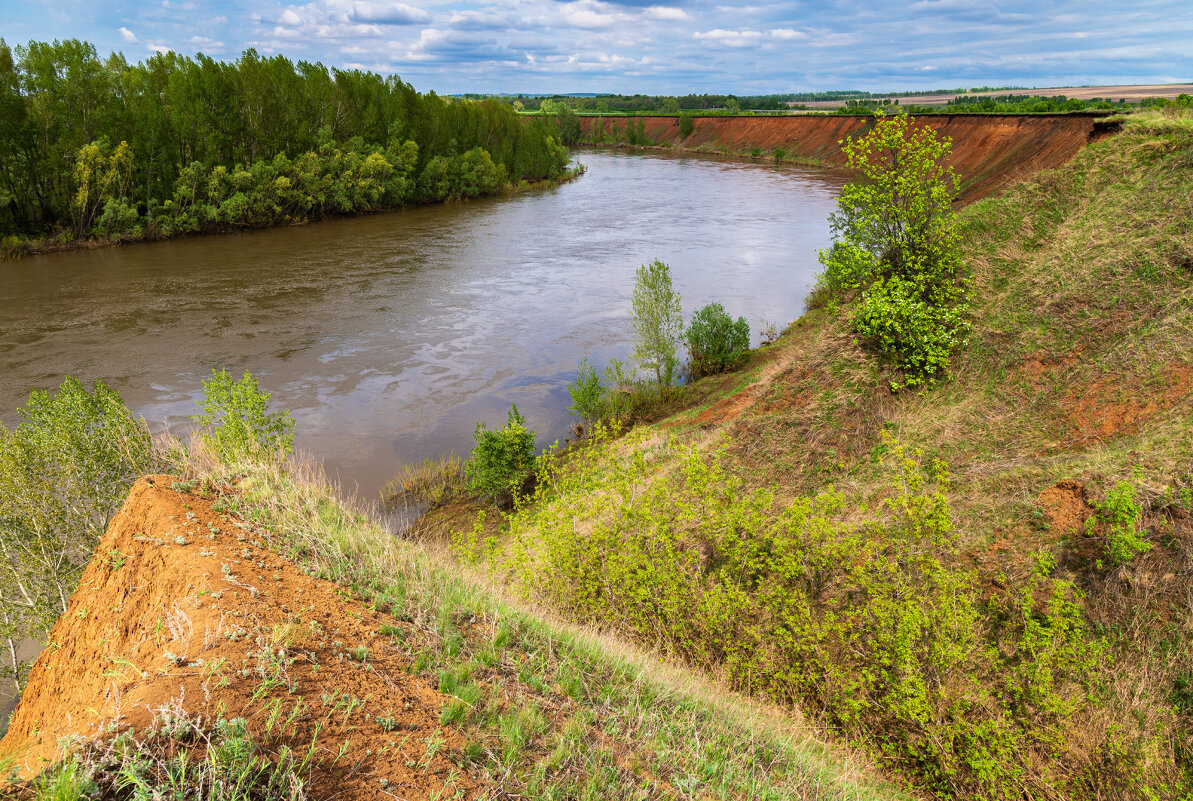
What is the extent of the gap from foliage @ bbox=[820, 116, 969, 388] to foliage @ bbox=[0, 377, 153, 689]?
16709 mm

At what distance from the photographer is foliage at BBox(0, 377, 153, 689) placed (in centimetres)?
1098

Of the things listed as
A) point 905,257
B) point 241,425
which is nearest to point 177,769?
point 241,425

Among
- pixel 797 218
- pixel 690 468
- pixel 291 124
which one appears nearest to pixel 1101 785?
pixel 690 468

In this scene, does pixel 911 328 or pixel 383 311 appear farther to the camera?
pixel 383 311

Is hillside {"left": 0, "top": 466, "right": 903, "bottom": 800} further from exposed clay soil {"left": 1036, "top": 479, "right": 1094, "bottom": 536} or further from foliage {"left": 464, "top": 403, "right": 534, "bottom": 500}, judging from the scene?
foliage {"left": 464, "top": 403, "right": 534, "bottom": 500}

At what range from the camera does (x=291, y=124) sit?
53.3m

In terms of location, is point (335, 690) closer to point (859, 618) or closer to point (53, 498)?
point (859, 618)

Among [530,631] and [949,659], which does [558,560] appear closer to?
[530,631]

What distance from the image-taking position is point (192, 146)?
47219 millimetres

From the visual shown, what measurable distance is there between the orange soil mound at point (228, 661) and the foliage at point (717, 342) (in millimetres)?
19619

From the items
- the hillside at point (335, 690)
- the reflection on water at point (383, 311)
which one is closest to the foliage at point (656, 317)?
the reflection on water at point (383, 311)

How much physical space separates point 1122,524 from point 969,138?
215ft

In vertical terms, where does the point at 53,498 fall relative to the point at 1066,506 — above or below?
below

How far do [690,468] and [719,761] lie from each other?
5.07 metres
